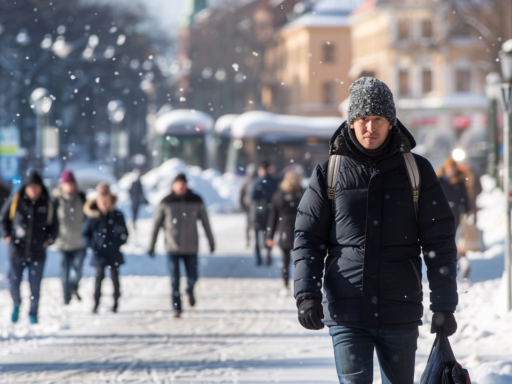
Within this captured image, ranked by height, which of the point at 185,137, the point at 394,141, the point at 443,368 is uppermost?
the point at 185,137

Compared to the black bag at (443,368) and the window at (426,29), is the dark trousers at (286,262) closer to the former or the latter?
the black bag at (443,368)

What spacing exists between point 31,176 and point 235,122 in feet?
80.5

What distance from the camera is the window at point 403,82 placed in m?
55.2

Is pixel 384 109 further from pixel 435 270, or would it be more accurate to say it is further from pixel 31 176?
pixel 31 176

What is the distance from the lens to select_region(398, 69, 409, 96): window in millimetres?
55188

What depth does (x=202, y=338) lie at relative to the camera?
331 inches

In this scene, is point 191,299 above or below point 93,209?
below

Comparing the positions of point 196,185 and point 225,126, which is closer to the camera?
point 196,185

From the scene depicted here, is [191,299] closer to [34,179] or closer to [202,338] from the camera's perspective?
[202,338]

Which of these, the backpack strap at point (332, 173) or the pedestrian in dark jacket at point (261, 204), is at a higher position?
the backpack strap at point (332, 173)

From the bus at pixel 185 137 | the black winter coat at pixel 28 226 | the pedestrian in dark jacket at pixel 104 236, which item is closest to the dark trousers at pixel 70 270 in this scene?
the pedestrian in dark jacket at pixel 104 236

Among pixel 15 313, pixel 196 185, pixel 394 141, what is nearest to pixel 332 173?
pixel 394 141

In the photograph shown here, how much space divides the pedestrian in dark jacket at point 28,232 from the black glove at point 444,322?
6.44 m

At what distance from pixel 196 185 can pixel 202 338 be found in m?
23.3
